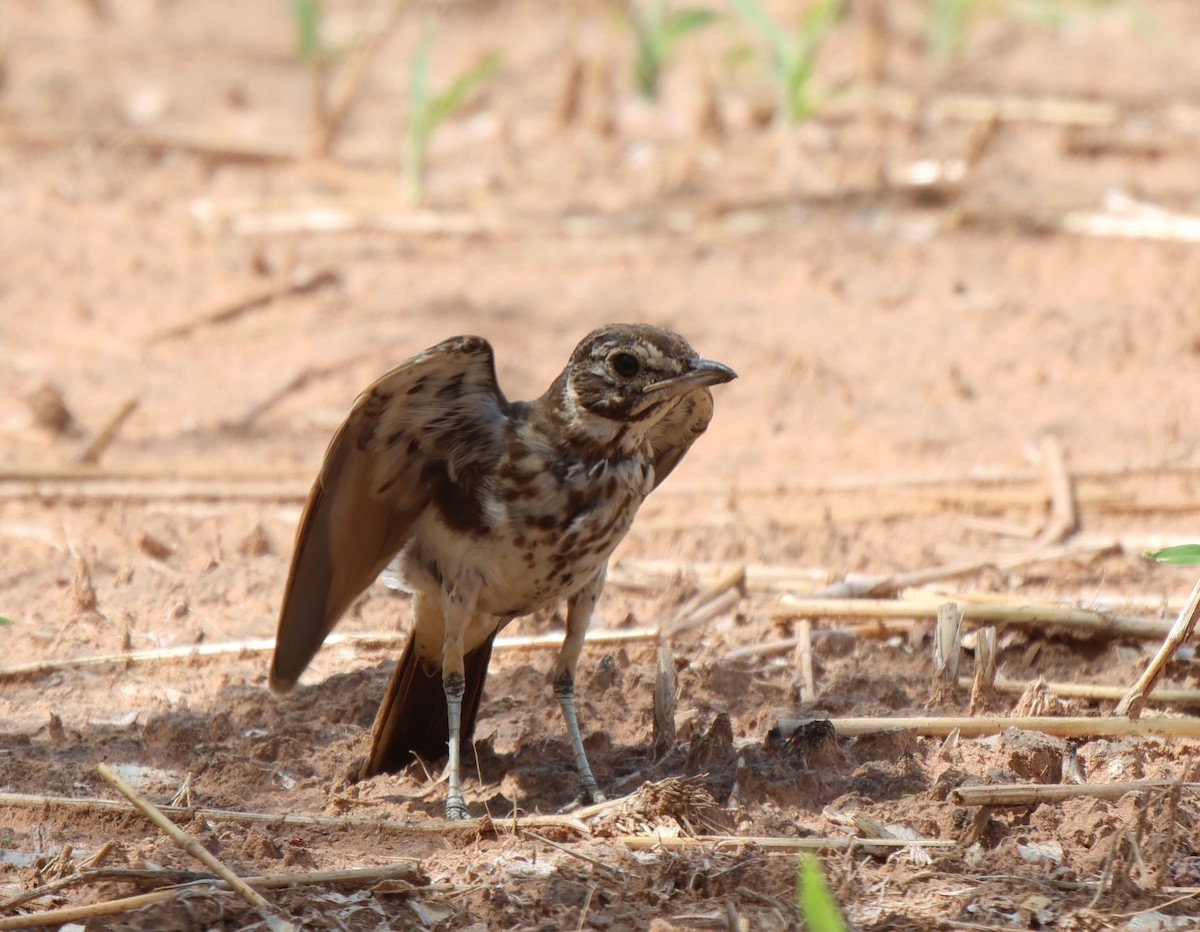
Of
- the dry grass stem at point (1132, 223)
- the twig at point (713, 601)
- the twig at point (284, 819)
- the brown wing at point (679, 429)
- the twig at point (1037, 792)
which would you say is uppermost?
the brown wing at point (679, 429)

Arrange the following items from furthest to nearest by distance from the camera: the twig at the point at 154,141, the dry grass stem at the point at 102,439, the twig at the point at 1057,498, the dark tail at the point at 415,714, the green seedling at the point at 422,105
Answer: the twig at the point at 154,141 → the green seedling at the point at 422,105 → the dry grass stem at the point at 102,439 → the twig at the point at 1057,498 → the dark tail at the point at 415,714

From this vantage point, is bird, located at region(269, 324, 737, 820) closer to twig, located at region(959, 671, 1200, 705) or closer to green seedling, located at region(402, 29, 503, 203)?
twig, located at region(959, 671, 1200, 705)

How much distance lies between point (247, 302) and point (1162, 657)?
5.73 meters

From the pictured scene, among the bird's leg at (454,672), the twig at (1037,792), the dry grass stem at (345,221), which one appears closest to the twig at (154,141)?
the dry grass stem at (345,221)

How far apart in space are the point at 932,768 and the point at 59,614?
9.98 ft

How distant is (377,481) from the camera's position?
4410 mm

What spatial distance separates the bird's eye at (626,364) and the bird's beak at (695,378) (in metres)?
0.06

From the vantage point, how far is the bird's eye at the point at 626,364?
171 inches

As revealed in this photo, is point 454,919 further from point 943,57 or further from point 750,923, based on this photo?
point 943,57

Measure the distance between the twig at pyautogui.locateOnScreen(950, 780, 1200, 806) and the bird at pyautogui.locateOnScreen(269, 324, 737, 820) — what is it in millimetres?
1061

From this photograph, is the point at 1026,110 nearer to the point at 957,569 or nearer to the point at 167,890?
the point at 957,569

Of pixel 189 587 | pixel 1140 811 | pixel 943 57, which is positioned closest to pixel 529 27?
pixel 943 57

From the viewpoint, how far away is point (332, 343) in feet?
26.3

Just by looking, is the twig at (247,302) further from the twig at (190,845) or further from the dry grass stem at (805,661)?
the twig at (190,845)
